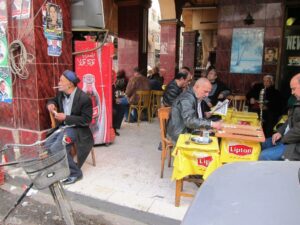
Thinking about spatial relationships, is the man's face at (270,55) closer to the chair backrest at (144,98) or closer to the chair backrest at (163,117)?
the chair backrest at (144,98)

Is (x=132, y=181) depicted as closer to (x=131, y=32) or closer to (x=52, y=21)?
(x=52, y=21)

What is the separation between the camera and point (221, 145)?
2.93 m

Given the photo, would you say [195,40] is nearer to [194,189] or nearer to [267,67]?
[267,67]

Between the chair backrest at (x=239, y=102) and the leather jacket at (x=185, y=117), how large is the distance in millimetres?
2528

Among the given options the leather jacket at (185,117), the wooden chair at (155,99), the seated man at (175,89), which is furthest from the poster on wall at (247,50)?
the leather jacket at (185,117)

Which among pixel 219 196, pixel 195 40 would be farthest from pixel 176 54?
pixel 219 196

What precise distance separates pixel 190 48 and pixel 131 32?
193 inches

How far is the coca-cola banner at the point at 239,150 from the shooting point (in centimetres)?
283

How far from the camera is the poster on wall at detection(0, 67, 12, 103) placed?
3.97m

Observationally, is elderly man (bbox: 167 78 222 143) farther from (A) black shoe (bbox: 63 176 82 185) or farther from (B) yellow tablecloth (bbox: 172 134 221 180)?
(A) black shoe (bbox: 63 176 82 185)

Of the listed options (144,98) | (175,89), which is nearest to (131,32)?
(144,98)

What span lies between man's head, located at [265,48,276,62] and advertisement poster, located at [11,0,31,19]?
4851 mm

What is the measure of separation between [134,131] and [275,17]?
150 inches

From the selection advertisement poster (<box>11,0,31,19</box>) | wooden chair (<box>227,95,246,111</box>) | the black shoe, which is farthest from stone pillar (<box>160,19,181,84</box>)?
the black shoe
